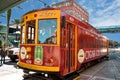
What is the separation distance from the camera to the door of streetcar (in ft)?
27.0

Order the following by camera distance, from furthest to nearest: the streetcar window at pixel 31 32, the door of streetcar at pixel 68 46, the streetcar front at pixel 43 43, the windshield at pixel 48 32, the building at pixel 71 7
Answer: the building at pixel 71 7, the streetcar window at pixel 31 32, the door of streetcar at pixel 68 46, the windshield at pixel 48 32, the streetcar front at pixel 43 43

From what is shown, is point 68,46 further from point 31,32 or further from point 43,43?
point 31,32

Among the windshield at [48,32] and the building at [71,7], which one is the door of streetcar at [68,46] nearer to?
the windshield at [48,32]

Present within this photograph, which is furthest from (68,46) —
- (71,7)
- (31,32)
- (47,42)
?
(71,7)

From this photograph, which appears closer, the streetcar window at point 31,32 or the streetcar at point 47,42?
the streetcar at point 47,42

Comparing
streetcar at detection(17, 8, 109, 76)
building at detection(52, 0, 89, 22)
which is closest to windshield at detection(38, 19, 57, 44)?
streetcar at detection(17, 8, 109, 76)

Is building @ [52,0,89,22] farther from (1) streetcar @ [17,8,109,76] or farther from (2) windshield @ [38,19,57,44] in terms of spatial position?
(2) windshield @ [38,19,57,44]

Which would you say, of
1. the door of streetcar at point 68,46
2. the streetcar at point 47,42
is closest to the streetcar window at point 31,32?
the streetcar at point 47,42

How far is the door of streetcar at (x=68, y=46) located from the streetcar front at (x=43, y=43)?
47cm

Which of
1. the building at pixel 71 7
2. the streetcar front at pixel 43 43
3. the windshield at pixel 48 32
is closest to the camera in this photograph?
the streetcar front at pixel 43 43

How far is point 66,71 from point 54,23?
7.21 ft

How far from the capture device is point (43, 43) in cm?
793

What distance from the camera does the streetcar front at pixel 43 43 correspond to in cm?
770

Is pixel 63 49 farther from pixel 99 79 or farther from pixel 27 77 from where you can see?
pixel 99 79
